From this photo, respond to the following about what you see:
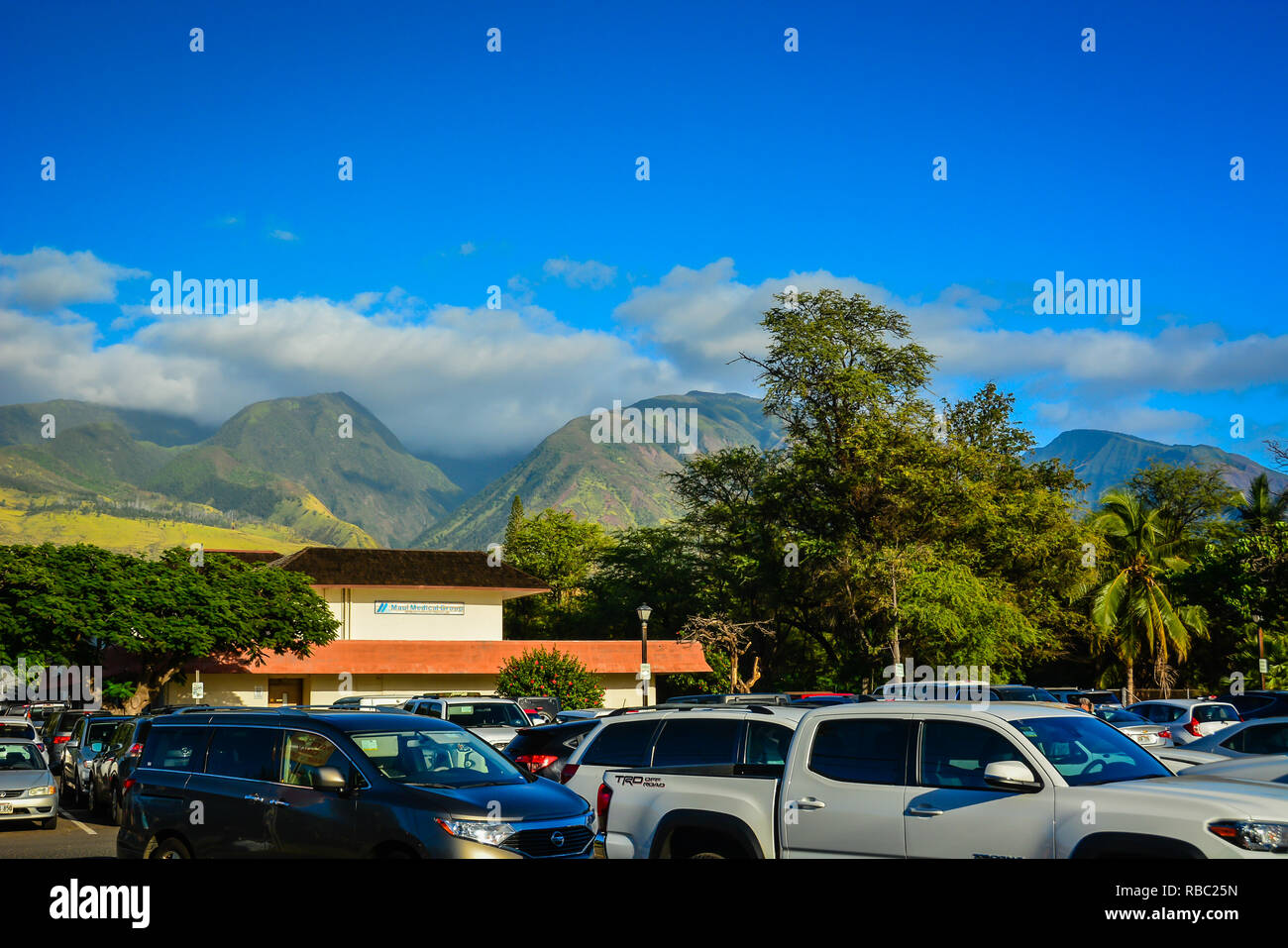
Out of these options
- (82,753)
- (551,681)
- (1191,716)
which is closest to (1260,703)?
(1191,716)

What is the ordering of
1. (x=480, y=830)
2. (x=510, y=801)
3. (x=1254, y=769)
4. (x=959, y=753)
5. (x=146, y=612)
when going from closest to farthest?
(x=959, y=753) → (x=480, y=830) → (x=510, y=801) → (x=1254, y=769) → (x=146, y=612)

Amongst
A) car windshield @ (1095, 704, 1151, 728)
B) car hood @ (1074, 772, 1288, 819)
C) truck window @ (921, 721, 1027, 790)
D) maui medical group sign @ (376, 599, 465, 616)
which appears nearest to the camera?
car hood @ (1074, 772, 1288, 819)

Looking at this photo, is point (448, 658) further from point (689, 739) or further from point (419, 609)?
point (689, 739)

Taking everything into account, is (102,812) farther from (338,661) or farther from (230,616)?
(338,661)

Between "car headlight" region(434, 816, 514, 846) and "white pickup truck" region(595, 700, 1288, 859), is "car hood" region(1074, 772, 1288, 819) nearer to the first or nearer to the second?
"white pickup truck" region(595, 700, 1288, 859)

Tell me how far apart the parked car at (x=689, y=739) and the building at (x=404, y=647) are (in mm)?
45568

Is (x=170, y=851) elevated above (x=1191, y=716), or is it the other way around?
(x=170, y=851)

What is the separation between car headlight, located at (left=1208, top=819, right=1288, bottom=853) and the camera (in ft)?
23.4

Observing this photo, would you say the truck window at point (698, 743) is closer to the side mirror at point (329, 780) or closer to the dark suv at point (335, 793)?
the dark suv at point (335, 793)

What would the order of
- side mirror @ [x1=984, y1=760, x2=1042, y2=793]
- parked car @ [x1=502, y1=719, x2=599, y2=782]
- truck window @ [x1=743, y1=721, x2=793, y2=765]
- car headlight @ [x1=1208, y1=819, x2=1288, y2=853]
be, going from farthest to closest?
1. parked car @ [x1=502, y1=719, x2=599, y2=782]
2. truck window @ [x1=743, y1=721, x2=793, y2=765]
3. side mirror @ [x1=984, y1=760, x2=1042, y2=793]
4. car headlight @ [x1=1208, y1=819, x2=1288, y2=853]

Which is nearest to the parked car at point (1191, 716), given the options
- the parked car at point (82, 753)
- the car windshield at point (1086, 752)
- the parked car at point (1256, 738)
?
the parked car at point (1256, 738)

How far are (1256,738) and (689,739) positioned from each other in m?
12.0

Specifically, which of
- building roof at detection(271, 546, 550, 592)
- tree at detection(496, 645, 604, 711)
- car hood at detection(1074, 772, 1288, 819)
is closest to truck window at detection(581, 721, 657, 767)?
car hood at detection(1074, 772, 1288, 819)

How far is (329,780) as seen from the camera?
9.60 meters
